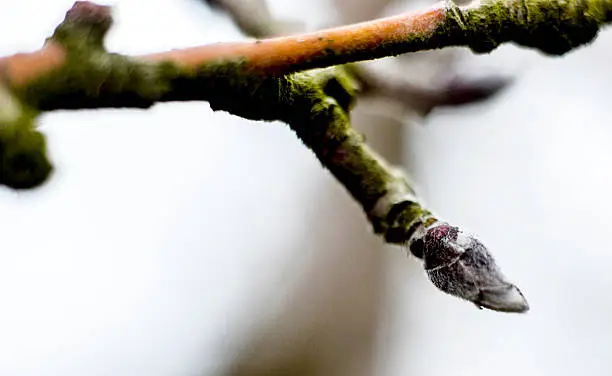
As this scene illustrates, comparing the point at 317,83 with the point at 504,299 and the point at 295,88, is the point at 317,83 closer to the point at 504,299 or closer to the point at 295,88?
the point at 295,88

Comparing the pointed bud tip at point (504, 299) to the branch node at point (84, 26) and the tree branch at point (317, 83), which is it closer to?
the tree branch at point (317, 83)

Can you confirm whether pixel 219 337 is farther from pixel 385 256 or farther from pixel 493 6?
pixel 493 6

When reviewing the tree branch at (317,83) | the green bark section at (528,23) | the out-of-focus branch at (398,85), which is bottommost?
the tree branch at (317,83)

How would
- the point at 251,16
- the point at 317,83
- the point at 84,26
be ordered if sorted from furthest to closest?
the point at 251,16 → the point at 317,83 → the point at 84,26

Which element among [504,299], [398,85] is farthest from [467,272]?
[398,85]

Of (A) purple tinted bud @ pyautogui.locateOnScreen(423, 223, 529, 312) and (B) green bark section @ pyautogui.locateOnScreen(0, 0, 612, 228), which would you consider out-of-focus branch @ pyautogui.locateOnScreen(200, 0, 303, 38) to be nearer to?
(B) green bark section @ pyautogui.locateOnScreen(0, 0, 612, 228)

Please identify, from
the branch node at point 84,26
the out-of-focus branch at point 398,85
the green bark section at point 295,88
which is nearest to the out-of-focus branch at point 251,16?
the out-of-focus branch at point 398,85

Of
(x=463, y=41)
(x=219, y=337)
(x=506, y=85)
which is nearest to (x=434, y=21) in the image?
(x=463, y=41)
